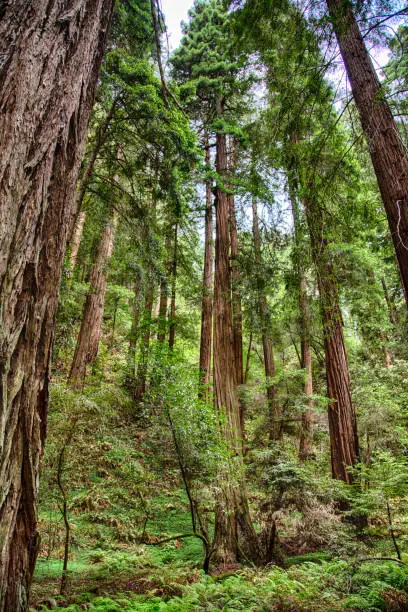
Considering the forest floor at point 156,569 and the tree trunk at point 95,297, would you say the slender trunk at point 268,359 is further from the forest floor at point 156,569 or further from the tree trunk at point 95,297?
the tree trunk at point 95,297

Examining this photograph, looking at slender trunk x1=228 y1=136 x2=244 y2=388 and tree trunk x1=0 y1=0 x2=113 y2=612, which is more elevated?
slender trunk x1=228 y1=136 x2=244 y2=388

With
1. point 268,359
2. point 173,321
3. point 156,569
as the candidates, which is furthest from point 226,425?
point 268,359

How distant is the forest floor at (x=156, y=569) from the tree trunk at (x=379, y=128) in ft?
9.51

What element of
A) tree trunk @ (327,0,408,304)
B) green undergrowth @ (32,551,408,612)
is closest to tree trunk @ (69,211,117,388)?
green undergrowth @ (32,551,408,612)

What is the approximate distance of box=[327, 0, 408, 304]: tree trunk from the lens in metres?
3.62

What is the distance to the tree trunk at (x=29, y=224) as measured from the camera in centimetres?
134

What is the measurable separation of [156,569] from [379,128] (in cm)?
618

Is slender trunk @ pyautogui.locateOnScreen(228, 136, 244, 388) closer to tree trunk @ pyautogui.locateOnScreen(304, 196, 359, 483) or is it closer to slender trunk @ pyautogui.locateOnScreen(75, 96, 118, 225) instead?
tree trunk @ pyautogui.locateOnScreen(304, 196, 359, 483)

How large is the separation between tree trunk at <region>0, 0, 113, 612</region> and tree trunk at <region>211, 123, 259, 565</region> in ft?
13.7

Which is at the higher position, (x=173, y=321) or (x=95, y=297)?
(x=95, y=297)

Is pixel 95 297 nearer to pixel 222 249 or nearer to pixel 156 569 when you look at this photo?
pixel 222 249

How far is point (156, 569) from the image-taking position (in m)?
4.51

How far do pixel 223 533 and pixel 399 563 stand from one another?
2964 millimetres

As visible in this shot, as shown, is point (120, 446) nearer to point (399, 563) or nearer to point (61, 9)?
point (399, 563)
